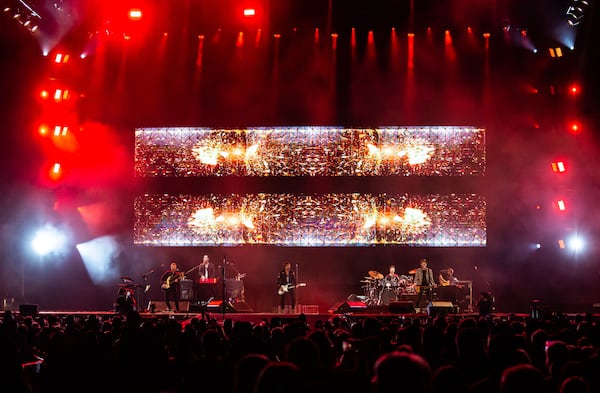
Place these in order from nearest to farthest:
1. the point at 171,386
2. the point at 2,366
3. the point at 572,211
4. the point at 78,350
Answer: the point at 2,366 < the point at 78,350 < the point at 171,386 < the point at 572,211

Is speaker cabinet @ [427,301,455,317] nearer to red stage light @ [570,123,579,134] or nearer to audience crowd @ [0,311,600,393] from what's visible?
red stage light @ [570,123,579,134]

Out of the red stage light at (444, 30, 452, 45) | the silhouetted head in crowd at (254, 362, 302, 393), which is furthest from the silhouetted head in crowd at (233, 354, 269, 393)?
the red stage light at (444, 30, 452, 45)

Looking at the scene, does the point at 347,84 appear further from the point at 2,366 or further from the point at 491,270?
the point at 2,366

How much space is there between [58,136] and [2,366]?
63.6ft

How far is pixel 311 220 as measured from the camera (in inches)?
850

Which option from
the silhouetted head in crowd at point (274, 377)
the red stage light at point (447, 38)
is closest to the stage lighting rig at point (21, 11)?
the red stage light at point (447, 38)

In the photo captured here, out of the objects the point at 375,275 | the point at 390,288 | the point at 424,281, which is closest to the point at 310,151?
the point at 375,275

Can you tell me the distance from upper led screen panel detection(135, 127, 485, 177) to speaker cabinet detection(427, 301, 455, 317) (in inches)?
215

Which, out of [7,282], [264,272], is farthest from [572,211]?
[7,282]

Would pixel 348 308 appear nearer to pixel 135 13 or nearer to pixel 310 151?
pixel 310 151

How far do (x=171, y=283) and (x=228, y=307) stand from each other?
215 cm

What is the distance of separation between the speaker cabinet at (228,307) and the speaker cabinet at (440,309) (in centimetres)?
578

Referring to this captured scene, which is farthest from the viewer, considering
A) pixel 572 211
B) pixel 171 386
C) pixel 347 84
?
pixel 347 84

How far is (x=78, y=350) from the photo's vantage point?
4125mm
